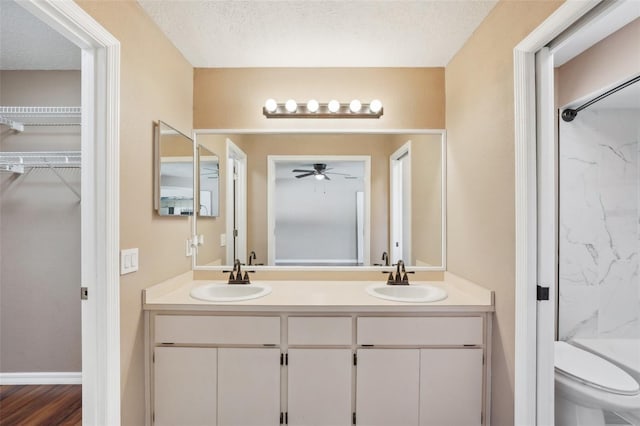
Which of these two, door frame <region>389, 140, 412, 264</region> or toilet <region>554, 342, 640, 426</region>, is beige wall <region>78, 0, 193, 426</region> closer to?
door frame <region>389, 140, 412, 264</region>

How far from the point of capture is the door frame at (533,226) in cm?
145

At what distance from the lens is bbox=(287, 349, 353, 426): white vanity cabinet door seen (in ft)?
5.70

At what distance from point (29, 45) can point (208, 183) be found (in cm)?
140

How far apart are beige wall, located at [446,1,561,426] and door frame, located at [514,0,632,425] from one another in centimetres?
6

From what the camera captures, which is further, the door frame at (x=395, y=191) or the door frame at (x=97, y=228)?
the door frame at (x=395, y=191)

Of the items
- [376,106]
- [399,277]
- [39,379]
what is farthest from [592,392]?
[39,379]

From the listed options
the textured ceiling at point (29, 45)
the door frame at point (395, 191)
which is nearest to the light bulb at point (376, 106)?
the door frame at point (395, 191)

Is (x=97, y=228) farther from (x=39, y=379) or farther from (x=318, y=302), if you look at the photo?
(x=39, y=379)

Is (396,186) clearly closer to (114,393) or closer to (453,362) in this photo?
(453,362)

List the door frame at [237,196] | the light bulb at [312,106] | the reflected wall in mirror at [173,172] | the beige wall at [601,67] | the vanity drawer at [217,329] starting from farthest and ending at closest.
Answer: the door frame at [237,196] < the light bulb at [312,106] < the reflected wall in mirror at [173,172] < the vanity drawer at [217,329] < the beige wall at [601,67]

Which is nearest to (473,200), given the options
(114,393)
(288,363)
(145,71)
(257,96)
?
(288,363)

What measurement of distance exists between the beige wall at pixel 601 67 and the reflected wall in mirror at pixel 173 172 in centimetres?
247

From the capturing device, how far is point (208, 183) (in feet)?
7.84

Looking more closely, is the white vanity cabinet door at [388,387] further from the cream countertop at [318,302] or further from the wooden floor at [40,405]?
the wooden floor at [40,405]
